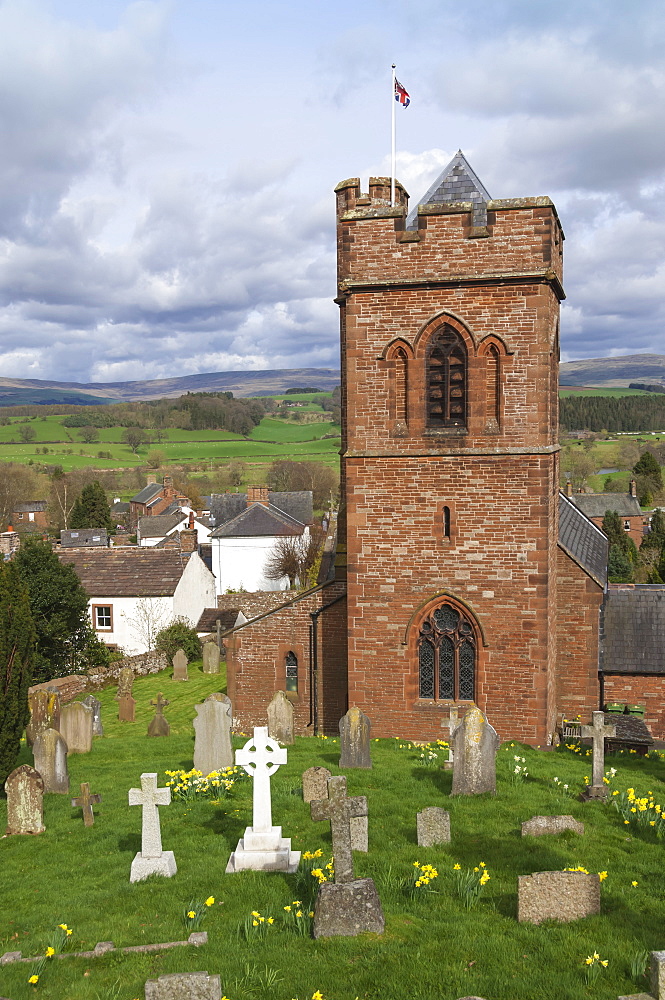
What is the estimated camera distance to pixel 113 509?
4072 inches

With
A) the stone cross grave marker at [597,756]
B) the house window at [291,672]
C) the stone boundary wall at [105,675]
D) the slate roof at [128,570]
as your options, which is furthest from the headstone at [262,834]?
the slate roof at [128,570]

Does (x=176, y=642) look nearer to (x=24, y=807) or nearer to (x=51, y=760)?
(x=51, y=760)

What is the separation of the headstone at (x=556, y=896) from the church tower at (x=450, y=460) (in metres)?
7.77

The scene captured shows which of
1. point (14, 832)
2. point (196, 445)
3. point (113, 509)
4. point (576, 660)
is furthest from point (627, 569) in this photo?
point (196, 445)

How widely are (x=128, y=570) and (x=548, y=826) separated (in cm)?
3366

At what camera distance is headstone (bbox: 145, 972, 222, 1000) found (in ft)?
20.4

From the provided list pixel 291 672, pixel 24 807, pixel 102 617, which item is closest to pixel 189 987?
pixel 24 807

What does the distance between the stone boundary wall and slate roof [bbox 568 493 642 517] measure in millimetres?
53859

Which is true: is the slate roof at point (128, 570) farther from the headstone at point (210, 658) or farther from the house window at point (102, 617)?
the headstone at point (210, 658)

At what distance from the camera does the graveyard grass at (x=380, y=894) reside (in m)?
6.90

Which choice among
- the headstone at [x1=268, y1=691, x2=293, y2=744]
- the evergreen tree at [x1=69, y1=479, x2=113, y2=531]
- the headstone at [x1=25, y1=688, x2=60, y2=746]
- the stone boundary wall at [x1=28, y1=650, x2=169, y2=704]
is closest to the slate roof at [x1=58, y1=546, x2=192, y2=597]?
the stone boundary wall at [x1=28, y1=650, x2=169, y2=704]

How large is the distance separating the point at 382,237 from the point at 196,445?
15109cm

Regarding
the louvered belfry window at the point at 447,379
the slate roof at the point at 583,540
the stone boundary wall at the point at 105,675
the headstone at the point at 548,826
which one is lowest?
the stone boundary wall at the point at 105,675

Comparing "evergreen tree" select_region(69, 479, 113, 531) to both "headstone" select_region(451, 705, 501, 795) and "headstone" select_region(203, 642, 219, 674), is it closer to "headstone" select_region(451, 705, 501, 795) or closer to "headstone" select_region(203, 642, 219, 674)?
"headstone" select_region(203, 642, 219, 674)
